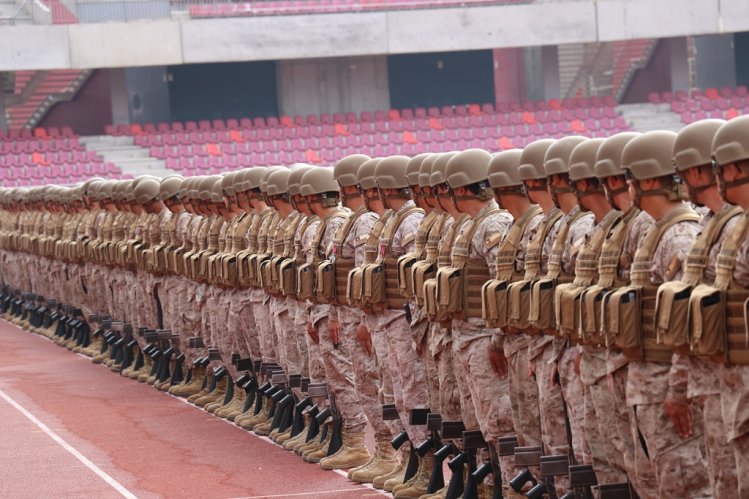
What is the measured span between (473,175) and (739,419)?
3202 millimetres

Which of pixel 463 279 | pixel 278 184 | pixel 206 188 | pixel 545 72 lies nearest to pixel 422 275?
pixel 463 279

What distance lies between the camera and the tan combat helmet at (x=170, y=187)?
15758mm

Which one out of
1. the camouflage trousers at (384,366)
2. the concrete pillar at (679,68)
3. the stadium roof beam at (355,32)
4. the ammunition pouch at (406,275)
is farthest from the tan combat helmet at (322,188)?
the concrete pillar at (679,68)

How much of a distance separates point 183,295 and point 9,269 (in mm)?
13639

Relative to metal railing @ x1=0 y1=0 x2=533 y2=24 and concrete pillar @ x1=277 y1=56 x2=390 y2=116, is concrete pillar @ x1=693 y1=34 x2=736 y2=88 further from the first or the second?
concrete pillar @ x1=277 y1=56 x2=390 y2=116

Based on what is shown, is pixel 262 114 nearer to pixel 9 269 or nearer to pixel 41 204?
pixel 9 269

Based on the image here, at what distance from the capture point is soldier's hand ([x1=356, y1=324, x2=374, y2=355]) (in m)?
9.70

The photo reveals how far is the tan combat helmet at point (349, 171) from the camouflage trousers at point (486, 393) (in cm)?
247

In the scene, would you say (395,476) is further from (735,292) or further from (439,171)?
(735,292)

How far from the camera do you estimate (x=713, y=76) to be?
1679 inches

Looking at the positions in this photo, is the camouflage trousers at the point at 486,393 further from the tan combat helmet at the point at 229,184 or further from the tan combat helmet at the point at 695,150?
the tan combat helmet at the point at 229,184

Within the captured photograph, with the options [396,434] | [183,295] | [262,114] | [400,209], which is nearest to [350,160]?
[400,209]

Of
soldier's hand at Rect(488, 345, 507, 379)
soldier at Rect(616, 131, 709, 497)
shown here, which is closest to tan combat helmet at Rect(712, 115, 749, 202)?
soldier at Rect(616, 131, 709, 497)

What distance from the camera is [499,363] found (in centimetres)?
782
